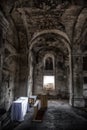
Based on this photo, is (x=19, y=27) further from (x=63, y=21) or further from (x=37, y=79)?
(x=37, y=79)

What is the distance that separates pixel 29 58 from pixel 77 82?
4097 millimetres

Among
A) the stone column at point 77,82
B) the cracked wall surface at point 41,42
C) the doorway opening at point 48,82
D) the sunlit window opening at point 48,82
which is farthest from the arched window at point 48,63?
the stone column at point 77,82

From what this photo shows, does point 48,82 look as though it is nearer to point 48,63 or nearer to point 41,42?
point 48,63

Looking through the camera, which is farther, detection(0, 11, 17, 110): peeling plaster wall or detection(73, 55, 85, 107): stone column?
detection(73, 55, 85, 107): stone column

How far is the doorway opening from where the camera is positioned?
17217mm

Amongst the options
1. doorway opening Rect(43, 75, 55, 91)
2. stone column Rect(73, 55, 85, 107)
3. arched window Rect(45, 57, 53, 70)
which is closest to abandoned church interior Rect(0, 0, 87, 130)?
stone column Rect(73, 55, 85, 107)

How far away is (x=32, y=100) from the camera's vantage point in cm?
1052

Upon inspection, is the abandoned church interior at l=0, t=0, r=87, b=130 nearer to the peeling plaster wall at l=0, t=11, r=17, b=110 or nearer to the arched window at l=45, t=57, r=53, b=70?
the peeling plaster wall at l=0, t=11, r=17, b=110

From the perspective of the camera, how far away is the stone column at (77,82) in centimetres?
1091

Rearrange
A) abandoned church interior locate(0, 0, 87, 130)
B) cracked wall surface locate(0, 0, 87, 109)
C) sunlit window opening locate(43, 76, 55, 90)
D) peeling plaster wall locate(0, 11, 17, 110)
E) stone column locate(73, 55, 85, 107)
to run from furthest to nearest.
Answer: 1. sunlit window opening locate(43, 76, 55, 90)
2. stone column locate(73, 55, 85, 107)
3. cracked wall surface locate(0, 0, 87, 109)
4. peeling plaster wall locate(0, 11, 17, 110)
5. abandoned church interior locate(0, 0, 87, 130)

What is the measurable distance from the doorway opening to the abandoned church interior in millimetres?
4776

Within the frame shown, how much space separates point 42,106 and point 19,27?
5.77 metres

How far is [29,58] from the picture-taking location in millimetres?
11812

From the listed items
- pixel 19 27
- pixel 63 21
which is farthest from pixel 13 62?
pixel 63 21
